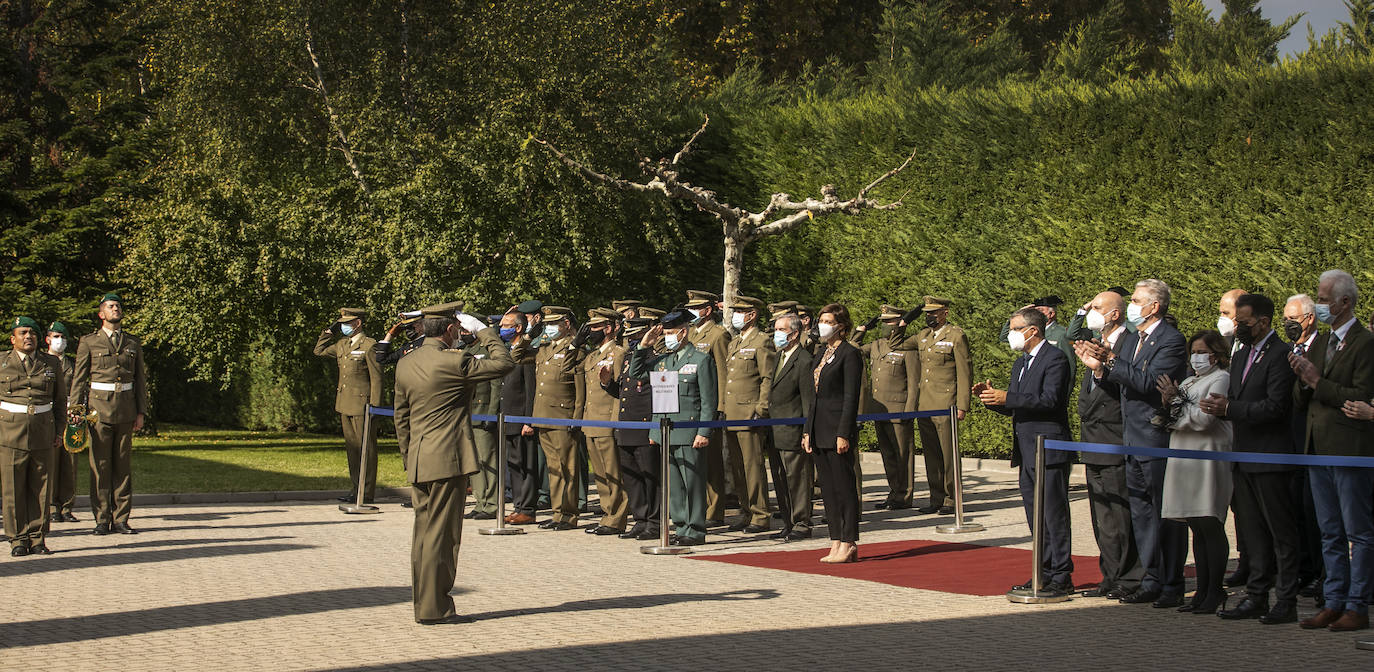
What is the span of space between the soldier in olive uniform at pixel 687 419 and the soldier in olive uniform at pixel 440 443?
3.52 metres

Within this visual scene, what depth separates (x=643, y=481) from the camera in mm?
12797

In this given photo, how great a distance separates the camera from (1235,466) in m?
8.50

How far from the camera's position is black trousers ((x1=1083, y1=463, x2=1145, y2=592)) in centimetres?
920

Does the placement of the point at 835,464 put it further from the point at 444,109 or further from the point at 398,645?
the point at 444,109

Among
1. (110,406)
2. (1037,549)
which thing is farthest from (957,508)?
(110,406)

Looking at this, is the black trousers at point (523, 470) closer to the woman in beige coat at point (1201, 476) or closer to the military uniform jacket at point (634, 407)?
the military uniform jacket at point (634, 407)

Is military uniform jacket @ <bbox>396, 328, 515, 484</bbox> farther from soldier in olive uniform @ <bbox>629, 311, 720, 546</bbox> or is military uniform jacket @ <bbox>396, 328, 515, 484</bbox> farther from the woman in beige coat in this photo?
the woman in beige coat

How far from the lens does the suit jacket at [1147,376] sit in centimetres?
872

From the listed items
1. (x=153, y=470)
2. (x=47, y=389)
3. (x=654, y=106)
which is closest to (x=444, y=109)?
(x=654, y=106)

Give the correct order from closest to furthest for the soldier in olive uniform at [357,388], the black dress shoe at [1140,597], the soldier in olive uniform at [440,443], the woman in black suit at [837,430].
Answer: the soldier in olive uniform at [440,443] → the black dress shoe at [1140,597] → the woman in black suit at [837,430] → the soldier in olive uniform at [357,388]

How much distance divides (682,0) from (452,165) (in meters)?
16.5

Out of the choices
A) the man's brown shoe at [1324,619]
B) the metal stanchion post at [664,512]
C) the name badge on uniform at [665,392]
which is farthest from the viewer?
the name badge on uniform at [665,392]

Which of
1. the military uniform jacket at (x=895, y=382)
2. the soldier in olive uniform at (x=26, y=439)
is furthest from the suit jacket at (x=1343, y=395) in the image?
the soldier in olive uniform at (x=26, y=439)

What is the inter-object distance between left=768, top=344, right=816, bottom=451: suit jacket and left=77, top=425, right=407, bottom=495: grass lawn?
6019 mm
